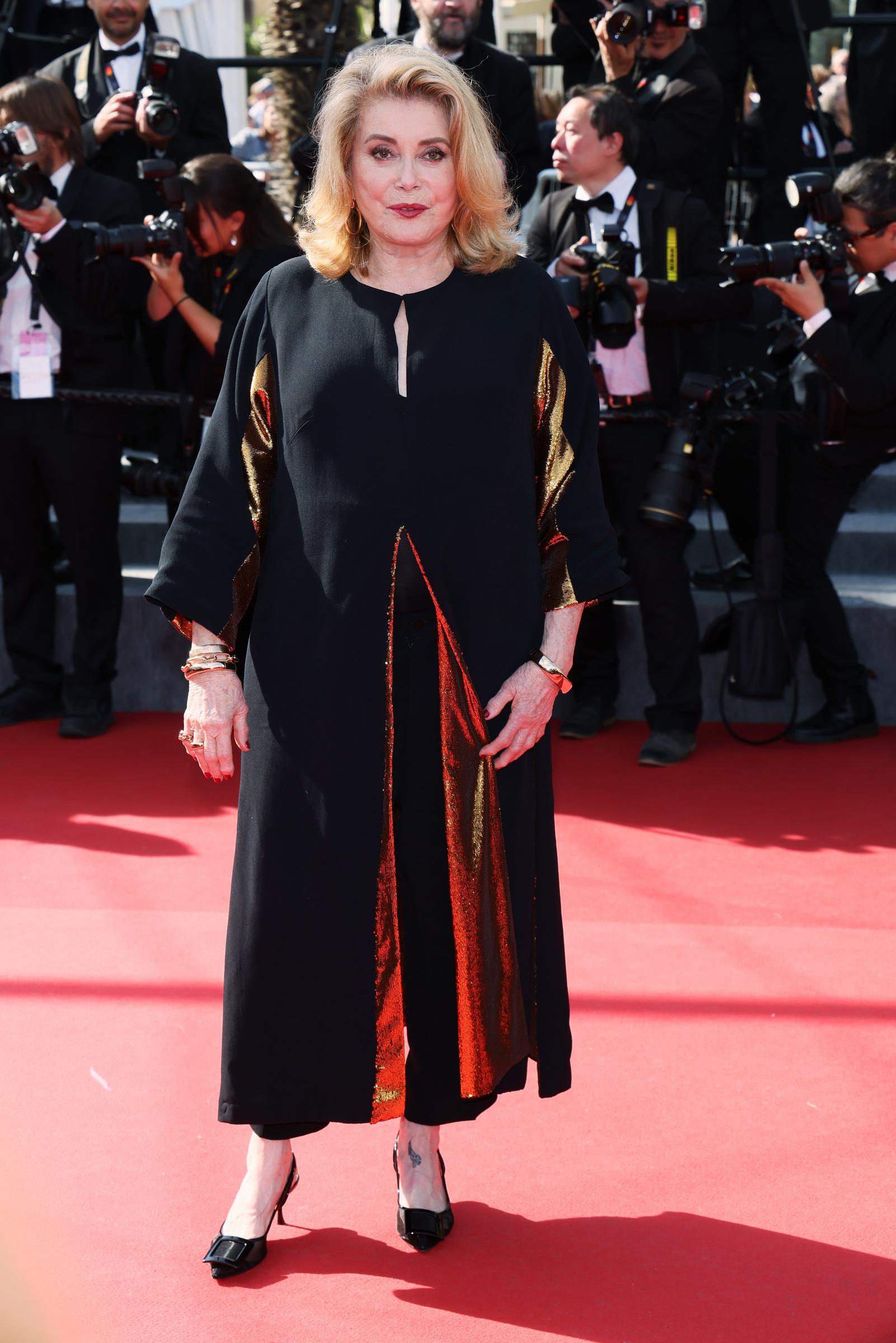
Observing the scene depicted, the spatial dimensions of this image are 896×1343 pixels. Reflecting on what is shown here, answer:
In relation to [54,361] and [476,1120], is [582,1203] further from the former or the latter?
[54,361]

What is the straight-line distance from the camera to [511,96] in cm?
611

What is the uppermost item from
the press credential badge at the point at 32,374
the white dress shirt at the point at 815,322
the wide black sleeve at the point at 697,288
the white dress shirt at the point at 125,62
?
the white dress shirt at the point at 125,62

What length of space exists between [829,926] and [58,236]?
3.19 metres

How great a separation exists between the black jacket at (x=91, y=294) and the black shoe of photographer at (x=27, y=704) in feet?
3.16

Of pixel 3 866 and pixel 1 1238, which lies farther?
pixel 3 866

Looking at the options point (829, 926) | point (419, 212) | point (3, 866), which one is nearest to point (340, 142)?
point (419, 212)

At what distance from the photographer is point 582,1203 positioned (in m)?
2.57

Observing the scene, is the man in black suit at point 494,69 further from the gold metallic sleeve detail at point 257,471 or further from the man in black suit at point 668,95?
the gold metallic sleeve detail at point 257,471

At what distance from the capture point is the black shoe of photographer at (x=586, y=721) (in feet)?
17.8

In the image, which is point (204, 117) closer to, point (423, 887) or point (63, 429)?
point (63, 429)

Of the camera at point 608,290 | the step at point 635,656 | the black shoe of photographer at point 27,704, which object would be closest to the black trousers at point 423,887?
the camera at point 608,290

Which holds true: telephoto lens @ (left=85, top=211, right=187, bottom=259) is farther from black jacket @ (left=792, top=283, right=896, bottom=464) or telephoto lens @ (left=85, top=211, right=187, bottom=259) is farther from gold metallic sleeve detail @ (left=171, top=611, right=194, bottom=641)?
gold metallic sleeve detail @ (left=171, top=611, right=194, bottom=641)

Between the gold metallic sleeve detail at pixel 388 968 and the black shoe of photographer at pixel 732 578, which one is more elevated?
the gold metallic sleeve detail at pixel 388 968

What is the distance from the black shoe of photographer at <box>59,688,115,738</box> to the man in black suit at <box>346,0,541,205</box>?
7.81 feet
